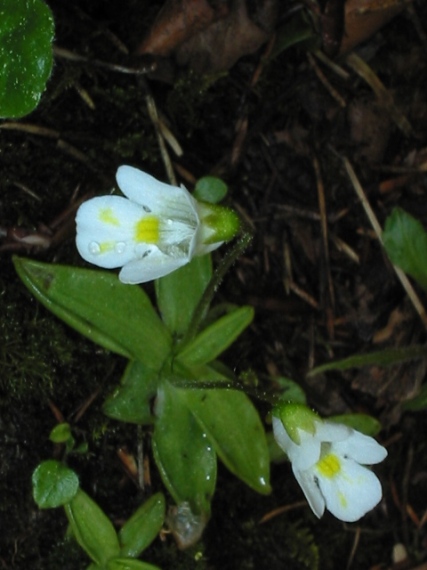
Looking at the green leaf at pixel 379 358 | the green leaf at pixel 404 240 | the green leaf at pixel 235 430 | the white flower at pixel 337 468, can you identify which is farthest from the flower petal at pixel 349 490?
the green leaf at pixel 404 240

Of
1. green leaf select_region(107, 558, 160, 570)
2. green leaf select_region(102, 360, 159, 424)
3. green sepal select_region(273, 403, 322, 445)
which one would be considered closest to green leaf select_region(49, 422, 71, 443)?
green leaf select_region(102, 360, 159, 424)

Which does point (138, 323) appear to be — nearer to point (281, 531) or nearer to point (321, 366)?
point (321, 366)

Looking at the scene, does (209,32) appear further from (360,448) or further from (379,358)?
(360,448)

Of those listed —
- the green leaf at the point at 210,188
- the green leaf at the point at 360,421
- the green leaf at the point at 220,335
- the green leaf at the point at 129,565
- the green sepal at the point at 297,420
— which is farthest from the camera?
the green leaf at the point at 360,421

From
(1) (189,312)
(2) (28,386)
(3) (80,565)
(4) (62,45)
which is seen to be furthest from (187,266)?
(3) (80,565)

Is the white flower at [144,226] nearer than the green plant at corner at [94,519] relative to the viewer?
Yes

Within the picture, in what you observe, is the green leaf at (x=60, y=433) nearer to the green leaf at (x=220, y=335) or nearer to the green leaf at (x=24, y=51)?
the green leaf at (x=220, y=335)

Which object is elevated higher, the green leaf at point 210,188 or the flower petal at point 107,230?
the flower petal at point 107,230
